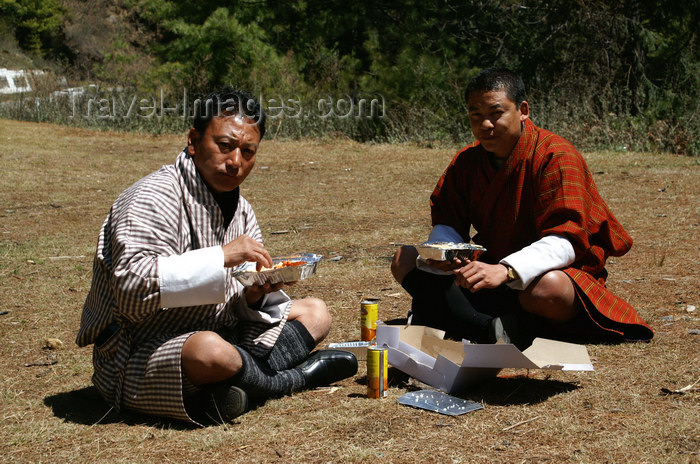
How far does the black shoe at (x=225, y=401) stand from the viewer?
301 centimetres

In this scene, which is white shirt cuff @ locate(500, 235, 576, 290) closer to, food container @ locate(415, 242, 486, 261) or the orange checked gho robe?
the orange checked gho robe

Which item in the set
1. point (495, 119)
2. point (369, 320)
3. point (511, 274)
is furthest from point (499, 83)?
point (369, 320)

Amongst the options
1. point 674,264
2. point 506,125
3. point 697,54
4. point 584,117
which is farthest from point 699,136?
point 506,125

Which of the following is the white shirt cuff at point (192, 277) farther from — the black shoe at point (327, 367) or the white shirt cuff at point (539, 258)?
the white shirt cuff at point (539, 258)

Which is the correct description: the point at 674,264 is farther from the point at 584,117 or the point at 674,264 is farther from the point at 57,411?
the point at 584,117

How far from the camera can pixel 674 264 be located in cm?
546

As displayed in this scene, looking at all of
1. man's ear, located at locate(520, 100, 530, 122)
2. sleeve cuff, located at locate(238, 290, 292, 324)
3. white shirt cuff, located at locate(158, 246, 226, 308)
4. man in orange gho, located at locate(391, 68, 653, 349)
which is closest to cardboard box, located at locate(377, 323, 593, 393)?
man in orange gho, located at locate(391, 68, 653, 349)

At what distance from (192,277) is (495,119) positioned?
165 cm

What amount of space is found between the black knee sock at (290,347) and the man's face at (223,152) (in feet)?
2.46

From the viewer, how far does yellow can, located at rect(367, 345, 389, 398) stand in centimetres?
321

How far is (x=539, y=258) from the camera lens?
3.44 meters

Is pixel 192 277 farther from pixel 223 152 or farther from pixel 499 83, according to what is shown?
pixel 499 83

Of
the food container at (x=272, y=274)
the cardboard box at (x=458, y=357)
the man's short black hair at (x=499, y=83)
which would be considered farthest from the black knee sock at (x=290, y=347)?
the man's short black hair at (x=499, y=83)

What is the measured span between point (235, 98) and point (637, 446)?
1.92m
